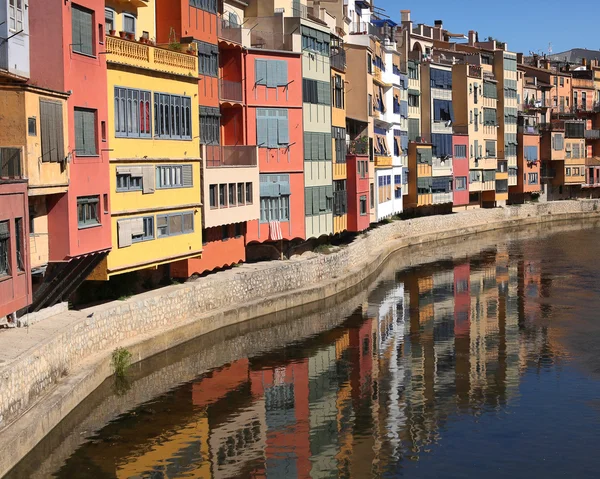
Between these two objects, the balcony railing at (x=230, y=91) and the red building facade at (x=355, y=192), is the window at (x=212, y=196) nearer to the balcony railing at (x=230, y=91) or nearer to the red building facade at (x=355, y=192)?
→ the balcony railing at (x=230, y=91)

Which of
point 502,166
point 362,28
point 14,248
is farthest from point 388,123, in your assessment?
point 14,248

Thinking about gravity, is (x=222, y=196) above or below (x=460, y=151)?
below

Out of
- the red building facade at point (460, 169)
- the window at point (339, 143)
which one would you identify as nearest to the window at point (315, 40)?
the window at point (339, 143)

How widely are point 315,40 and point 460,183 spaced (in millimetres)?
39010

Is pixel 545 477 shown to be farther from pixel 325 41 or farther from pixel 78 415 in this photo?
pixel 325 41

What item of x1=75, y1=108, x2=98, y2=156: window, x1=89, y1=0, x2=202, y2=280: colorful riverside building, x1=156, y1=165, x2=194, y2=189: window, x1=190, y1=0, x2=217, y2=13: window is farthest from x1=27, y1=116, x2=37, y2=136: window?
x1=190, y1=0, x2=217, y2=13: window

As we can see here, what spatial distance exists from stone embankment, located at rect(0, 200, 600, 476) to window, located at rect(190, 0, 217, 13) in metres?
9.89

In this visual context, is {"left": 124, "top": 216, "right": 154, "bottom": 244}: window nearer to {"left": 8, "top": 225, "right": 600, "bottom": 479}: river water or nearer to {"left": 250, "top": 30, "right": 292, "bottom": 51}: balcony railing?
{"left": 8, "top": 225, "right": 600, "bottom": 479}: river water

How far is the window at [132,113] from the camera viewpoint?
32562 millimetres

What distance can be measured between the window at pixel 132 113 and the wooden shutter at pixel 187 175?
9.62 feet

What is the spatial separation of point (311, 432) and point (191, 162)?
13396 mm

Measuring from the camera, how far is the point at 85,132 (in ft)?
99.3

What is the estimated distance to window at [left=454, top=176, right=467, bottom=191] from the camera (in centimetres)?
8438

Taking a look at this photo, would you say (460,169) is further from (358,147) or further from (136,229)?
(136,229)
